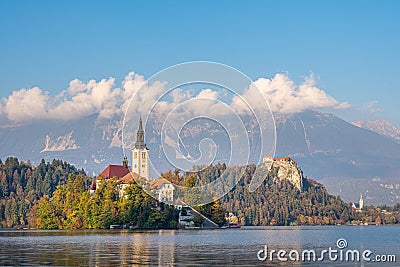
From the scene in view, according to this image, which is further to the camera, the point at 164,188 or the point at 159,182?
the point at 164,188

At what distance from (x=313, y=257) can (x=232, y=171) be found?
11469 centimetres

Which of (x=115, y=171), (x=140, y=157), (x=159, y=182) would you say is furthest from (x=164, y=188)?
(x=115, y=171)

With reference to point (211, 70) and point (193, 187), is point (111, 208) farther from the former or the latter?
point (211, 70)

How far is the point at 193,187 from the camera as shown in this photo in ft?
443

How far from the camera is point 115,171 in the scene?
186 m

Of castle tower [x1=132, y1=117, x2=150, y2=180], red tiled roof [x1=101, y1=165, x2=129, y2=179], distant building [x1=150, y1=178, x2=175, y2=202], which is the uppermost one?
castle tower [x1=132, y1=117, x2=150, y2=180]

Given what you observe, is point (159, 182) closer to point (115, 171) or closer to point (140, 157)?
point (140, 157)

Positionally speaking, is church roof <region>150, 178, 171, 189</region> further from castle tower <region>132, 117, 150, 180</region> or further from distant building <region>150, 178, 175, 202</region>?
castle tower <region>132, 117, 150, 180</region>

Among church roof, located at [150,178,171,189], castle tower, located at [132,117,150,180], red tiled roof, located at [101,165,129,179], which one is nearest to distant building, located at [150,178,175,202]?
church roof, located at [150,178,171,189]

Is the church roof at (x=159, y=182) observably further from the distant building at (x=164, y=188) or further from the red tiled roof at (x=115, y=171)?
the red tiled roof at (x=115, y=171)

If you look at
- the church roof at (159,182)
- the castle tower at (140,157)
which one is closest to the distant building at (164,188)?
the church roof at (159,182)

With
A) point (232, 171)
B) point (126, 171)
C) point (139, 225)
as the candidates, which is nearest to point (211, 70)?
point (139, 225)

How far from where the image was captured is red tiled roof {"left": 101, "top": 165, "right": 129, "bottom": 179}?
605ft

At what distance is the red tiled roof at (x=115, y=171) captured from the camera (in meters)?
184
